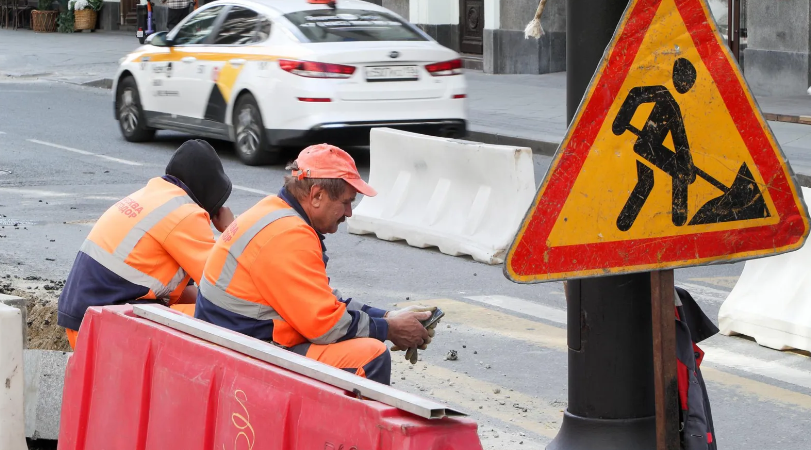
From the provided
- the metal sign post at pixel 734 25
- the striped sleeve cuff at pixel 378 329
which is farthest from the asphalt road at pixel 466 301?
the metal sign post at pixel 734 25

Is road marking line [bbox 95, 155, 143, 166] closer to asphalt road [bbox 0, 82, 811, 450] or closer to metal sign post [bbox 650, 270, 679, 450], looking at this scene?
asphalt road [bbox 0, 82, 811, 450]

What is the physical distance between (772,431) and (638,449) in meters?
1.71

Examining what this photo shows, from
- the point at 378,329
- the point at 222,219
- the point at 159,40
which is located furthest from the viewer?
the point at 159,40

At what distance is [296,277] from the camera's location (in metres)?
4.39

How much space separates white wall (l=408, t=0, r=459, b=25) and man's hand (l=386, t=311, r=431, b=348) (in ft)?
62.7

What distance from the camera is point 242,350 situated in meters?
3.80

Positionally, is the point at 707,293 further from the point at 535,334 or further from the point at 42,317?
the point at 42,317

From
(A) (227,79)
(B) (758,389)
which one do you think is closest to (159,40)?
(A) (227,79)

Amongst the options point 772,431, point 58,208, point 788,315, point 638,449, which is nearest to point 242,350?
point 638,449

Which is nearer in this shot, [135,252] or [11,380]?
[11,380]

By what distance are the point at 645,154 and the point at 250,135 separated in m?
9.74

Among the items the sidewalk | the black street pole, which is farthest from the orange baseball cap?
the sidewalk

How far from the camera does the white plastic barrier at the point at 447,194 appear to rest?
882 centimetres

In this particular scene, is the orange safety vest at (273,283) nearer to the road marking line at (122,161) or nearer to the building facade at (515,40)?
the road marking line at (122,161)
